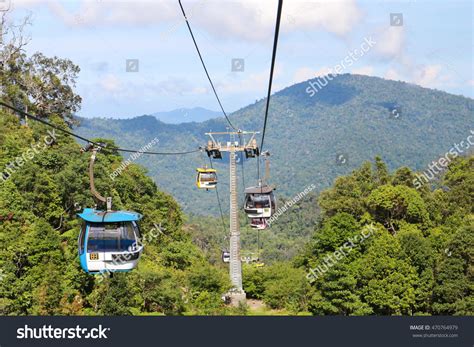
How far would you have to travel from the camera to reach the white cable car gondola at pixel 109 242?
15.7m

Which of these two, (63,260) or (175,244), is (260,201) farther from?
(175,244)

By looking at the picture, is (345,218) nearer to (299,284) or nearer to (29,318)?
(299,284)

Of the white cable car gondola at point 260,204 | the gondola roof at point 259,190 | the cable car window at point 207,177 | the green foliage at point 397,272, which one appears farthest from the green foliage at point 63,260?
the gondola roof at point 259,190

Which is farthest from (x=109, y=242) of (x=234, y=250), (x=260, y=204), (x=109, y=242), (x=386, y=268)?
(x=386, y=268)

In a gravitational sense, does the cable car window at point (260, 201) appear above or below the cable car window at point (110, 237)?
above

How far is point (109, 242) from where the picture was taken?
621 inches

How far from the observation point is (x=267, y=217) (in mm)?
28328

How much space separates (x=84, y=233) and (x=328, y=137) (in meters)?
178

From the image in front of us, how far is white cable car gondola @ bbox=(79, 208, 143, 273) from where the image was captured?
15.7 meters

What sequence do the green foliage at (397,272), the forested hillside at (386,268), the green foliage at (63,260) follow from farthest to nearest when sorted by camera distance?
the forested hillside at (386,268) < the green foliage at (397,272) < the green foliage at (63,260)

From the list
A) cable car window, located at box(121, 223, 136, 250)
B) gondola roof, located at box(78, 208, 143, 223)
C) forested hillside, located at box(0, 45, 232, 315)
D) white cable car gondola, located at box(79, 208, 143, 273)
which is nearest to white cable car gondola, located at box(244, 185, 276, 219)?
forested hillside, located at box(0, 45, 232, 315)

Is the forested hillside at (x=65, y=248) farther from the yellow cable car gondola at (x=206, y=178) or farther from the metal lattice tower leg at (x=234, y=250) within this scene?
the yellow cable car gondola at (x=206, y=178)

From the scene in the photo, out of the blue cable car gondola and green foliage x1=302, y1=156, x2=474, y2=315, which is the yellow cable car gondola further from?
the blue cable car gondola

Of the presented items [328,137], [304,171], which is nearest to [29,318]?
[304,171]
